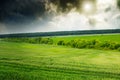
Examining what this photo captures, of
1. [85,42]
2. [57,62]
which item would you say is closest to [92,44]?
[85,42]

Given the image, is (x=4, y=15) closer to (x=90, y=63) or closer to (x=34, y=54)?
(x=34, y=54)

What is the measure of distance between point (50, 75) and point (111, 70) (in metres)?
1.43

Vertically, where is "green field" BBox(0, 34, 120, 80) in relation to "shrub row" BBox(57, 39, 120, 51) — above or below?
below

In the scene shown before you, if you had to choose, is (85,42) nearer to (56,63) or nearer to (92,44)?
(92,44)

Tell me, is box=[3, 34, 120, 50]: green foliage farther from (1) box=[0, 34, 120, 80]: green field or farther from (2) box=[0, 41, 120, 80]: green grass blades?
(2) box=[0, 41, 120, 80]: green grass blades

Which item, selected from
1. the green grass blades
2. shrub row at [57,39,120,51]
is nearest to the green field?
the green grass blades

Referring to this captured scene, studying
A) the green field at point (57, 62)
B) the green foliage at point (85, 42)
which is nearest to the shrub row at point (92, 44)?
the green foliage at point (85, 42)

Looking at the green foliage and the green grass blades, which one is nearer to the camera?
the green grass blades

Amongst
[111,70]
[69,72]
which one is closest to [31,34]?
[69,72]

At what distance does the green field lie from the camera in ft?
18.6

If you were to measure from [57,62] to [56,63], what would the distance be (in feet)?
0.17

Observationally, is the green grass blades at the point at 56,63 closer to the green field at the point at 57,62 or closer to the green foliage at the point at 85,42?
the green field at the point at 57,62

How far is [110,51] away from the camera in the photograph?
21.0 ft

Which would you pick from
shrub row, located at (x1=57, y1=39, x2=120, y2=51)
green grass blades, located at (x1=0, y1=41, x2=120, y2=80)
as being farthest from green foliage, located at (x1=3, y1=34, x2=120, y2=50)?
green grass blades, located at (x1=0, y1=41, x2=120, y2=80)
